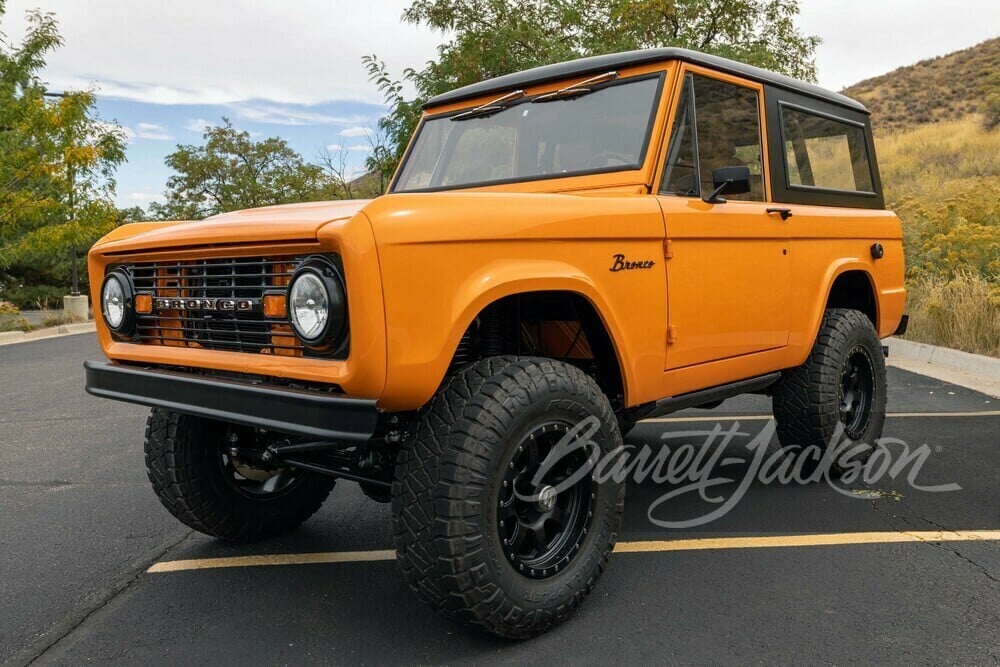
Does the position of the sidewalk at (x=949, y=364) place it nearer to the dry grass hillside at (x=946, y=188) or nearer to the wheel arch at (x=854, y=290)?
the dry grass hillside at (x=946, y=188)

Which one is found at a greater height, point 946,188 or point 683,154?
point 946,188

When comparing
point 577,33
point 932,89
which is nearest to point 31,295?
point 577,33

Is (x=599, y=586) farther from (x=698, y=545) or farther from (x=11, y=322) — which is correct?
(x=11, y=322)

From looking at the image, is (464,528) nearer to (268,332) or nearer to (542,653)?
(542,653)

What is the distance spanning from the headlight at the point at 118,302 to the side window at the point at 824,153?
126 inches

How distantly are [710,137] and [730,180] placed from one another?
0.43m

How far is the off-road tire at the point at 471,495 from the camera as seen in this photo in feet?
8.09

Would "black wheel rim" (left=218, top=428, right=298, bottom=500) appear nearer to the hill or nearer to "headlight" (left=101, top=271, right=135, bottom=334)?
"headlight" (left=101, top=271, right=135, bottom=334)

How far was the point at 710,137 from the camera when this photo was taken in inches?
144

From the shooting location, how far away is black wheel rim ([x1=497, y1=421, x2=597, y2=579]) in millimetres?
2701

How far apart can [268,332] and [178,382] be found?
41 centimetres

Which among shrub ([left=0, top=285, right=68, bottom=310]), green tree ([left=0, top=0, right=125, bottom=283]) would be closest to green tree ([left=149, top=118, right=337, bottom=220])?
shrub ([left=0, top=285, right=68, bottom=310])

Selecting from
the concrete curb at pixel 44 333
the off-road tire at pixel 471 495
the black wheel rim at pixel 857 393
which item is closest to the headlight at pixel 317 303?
the off-road tire at pixel 471 495

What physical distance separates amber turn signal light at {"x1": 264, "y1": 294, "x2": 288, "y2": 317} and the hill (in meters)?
44.8
